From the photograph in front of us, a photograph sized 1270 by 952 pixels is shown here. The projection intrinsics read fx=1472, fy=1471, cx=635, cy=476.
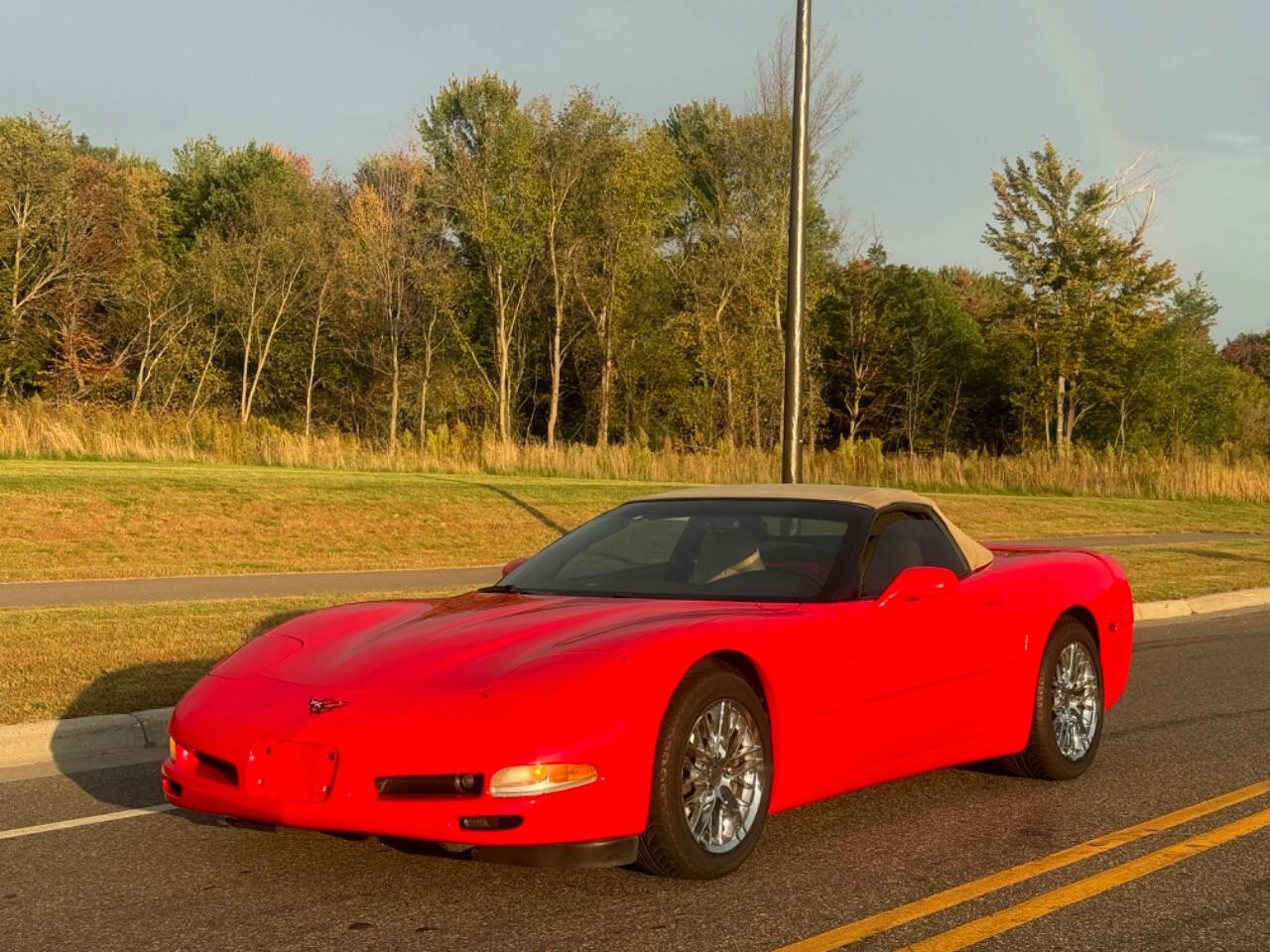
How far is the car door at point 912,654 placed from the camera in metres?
5.67

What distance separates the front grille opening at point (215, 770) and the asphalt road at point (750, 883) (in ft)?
1.28

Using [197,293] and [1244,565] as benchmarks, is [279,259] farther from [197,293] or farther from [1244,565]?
[1244,565]

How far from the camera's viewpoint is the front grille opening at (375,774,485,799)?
448 centimetres

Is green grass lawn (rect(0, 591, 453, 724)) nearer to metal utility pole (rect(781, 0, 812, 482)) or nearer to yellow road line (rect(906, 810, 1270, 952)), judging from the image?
metal utility pole (rect(781, 0, 812, 482))

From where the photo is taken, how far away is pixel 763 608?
5.61 metres

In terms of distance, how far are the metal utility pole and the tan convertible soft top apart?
8.49 m

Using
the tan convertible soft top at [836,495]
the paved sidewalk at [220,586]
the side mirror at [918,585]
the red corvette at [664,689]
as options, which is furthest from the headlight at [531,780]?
the paved sidewalk at [220,586]

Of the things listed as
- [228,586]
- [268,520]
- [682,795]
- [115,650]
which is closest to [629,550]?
[682,795]

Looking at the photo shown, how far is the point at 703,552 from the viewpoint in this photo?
6242mm

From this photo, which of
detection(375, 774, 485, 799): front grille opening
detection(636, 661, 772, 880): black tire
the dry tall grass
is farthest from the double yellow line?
the dry tall grass

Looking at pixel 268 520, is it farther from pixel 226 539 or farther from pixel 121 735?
pixel 121 735

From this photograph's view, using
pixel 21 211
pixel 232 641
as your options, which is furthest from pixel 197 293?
pixel 232 641

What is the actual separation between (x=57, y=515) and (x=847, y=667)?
52.4 ft

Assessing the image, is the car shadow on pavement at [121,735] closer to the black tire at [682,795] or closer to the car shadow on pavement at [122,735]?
the car shadow on pavement at [122,735]
